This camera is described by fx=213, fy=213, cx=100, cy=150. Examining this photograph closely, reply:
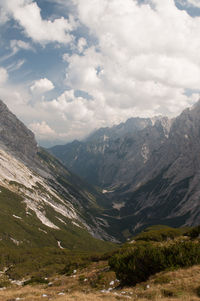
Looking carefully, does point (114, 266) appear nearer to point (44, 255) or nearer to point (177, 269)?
point (177, 269)

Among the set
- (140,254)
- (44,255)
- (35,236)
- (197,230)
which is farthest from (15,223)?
(140,254)

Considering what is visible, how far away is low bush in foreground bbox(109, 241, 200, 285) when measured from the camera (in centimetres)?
2431

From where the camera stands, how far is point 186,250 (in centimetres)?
2509

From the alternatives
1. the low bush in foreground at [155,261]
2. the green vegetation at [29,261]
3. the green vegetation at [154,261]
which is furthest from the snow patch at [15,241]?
the low bush in foreground at [155,261]

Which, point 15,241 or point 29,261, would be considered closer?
point 29,261

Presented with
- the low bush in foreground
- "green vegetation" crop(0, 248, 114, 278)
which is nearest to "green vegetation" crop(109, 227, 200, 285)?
the low bush in foreground

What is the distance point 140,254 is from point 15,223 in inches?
7746

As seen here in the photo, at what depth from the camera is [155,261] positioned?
999 inches

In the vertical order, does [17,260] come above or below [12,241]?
above

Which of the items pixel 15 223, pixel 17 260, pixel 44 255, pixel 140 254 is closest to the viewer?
pixel 140 254

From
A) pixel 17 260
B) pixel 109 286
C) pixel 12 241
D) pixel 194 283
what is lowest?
pixel 12 241

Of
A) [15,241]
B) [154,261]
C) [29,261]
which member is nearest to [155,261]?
[154,261]

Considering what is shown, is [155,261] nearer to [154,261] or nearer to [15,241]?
[154,261]

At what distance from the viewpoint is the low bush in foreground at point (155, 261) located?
24.3m
